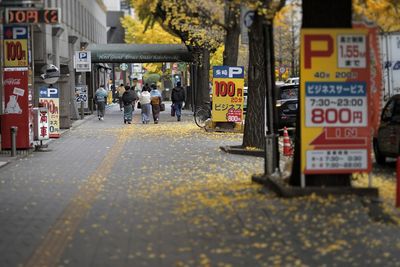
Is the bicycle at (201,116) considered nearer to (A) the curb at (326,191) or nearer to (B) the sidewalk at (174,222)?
(B) the sidewalk at (174,222)

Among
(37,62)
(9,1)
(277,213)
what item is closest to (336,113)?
(277,213)

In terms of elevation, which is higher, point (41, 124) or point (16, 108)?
point (16, 108)

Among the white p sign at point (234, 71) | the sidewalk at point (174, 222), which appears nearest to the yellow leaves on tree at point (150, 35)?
the white p sign at point (234, 71)

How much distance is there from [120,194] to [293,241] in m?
4.02

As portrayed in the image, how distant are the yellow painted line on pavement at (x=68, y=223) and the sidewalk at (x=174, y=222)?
11 mm

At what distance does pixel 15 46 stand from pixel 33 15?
4.26m

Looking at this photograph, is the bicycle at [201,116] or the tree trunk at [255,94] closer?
the tree trunk at [255,94]

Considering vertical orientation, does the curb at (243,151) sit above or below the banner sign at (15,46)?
below

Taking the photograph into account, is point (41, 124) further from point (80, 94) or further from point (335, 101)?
point (80, 94)

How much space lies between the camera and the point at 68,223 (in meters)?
8.87

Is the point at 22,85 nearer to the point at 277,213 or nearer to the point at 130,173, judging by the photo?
the point at 130,173

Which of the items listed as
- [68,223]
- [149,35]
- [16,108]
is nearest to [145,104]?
[16,108]

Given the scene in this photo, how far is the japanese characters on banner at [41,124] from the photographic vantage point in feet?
62.3

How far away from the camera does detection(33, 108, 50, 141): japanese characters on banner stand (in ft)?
62.3
